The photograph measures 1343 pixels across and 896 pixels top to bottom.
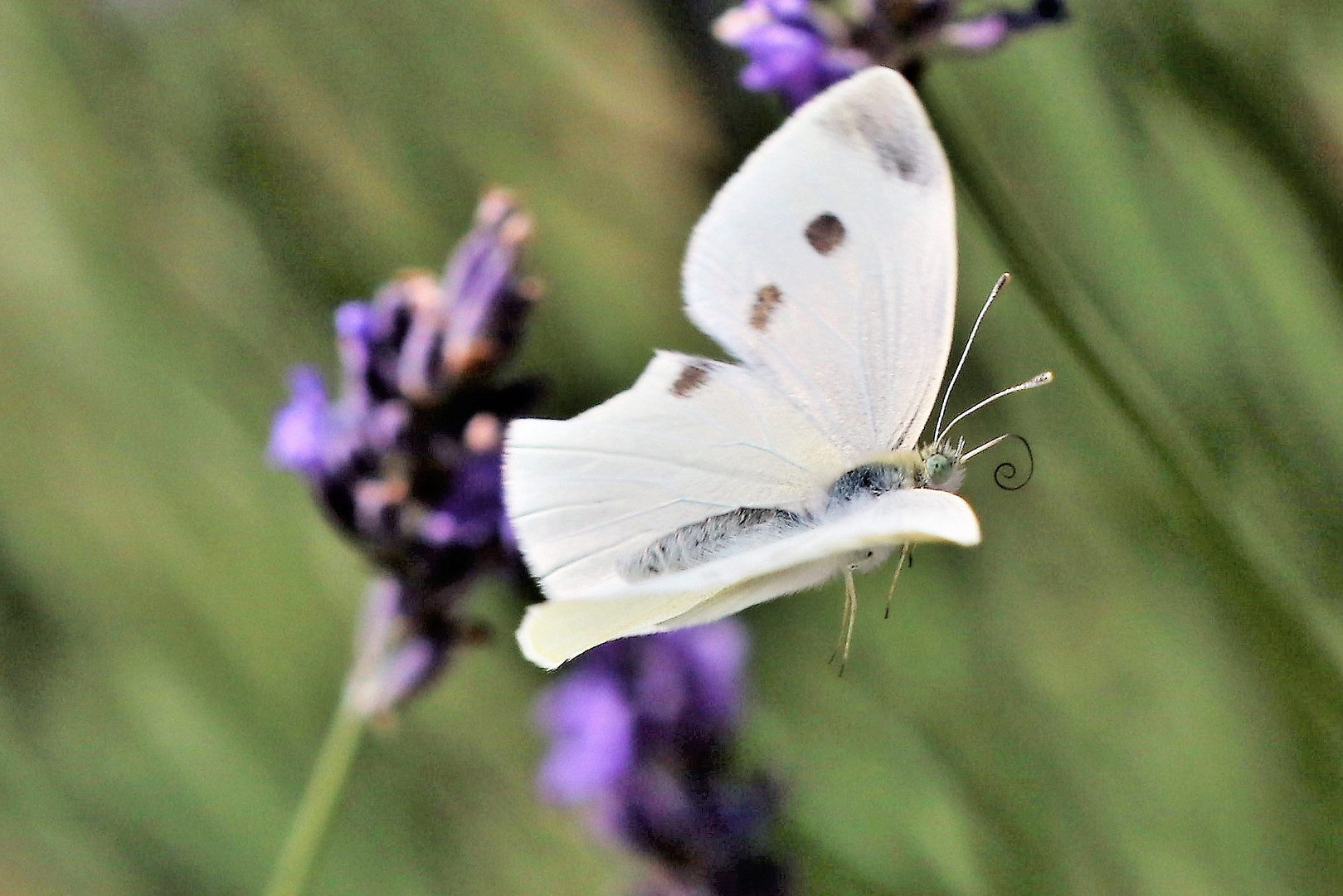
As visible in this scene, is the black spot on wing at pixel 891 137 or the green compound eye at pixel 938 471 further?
the green compound eye at pixel 938 471

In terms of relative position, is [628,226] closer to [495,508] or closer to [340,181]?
[340,181]

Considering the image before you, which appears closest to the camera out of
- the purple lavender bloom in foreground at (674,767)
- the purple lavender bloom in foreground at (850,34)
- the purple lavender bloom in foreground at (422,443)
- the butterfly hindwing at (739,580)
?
the butterfly hindwing at (739,580)

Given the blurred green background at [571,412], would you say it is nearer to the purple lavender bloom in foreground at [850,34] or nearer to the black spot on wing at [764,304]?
the purple lavender bloom in foreground at [850,34]

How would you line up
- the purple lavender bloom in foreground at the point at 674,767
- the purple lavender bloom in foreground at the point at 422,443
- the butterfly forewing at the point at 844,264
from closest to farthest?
the butterfly forewing at the point at 844,264
the purple lavender bloom in foreground at the point at 422,443
the purple lavender bloom in foreground at the point at 674,767

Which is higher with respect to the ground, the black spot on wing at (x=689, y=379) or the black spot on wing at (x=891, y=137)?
the black spot on wing at (x=891, y=137)

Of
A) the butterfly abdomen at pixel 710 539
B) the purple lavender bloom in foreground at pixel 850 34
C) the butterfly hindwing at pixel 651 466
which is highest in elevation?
the purple lavender bloom in foreground at pixel 850 34

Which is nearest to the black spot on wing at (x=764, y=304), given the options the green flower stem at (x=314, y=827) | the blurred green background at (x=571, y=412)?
the blurred green background at (x=571, y=412)

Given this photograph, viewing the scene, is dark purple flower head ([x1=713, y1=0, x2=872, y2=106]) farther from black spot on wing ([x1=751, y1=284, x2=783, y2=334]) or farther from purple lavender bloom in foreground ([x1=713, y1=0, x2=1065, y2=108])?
black spot on wing ([x1=751, y1=284, x2=783, y2=334])

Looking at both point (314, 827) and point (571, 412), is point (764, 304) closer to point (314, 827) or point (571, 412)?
point (314, 827)
